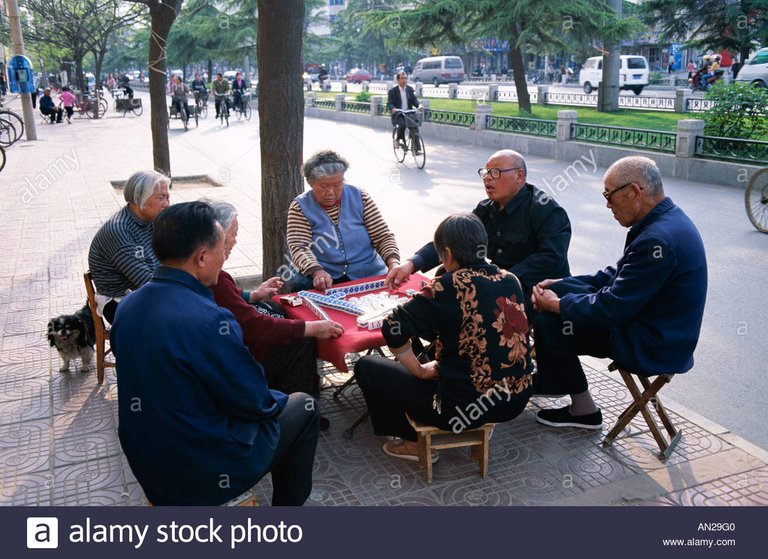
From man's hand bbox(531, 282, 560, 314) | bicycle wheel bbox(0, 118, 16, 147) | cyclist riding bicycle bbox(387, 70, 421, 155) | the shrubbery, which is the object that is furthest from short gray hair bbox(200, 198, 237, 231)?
bicycle wheel bbox(0, 118, 16, 147)

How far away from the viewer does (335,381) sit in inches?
194

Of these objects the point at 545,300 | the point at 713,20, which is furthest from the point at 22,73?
the point at 713,20

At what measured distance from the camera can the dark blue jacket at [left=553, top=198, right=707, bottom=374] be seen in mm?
3547

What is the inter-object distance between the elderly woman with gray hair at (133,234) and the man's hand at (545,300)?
227cm

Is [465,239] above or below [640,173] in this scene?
below

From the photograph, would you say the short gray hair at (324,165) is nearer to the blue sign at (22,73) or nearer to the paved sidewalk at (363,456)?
the paved sidewalk at (363,456)

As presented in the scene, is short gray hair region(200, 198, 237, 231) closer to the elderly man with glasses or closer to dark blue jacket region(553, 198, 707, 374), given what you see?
the elderly man with glasses

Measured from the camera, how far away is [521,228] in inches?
178

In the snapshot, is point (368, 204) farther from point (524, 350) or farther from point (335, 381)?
point (524, 350)

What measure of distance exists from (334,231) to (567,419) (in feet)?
6.08

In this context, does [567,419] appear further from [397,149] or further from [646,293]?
[397,149]

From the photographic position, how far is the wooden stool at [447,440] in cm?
348

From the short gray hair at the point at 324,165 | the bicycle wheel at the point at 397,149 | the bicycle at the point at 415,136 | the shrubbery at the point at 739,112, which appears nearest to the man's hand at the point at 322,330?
the short gray hair at the point at 324,165
